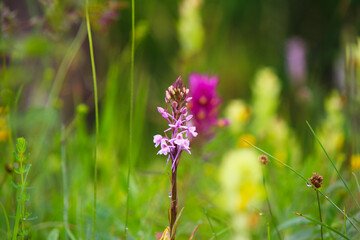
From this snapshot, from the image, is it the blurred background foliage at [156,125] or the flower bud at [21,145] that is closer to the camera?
the flower bud at [21,145]

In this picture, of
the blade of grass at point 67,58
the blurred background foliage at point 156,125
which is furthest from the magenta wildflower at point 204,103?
the blade of grass at point 67,58

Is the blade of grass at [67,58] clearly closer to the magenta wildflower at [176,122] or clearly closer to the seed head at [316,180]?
the magenta wildflower at [176,122]

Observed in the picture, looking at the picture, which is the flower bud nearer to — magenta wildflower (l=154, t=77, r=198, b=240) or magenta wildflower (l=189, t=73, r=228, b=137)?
magenta wildflower (l=154, t=77, r=198, b=240)

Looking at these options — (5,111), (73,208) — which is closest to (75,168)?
(73,208)

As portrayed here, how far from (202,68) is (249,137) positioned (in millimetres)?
553

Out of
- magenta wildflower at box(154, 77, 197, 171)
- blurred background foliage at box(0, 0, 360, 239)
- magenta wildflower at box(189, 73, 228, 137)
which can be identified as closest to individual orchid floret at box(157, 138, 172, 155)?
magenta wildflower at box(154, 77, 197, 171)

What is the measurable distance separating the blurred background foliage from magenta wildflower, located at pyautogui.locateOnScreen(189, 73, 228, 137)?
2.7 inches

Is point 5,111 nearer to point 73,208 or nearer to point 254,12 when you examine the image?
point 73,208

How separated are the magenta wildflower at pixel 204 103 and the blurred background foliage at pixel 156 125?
0.23 ft

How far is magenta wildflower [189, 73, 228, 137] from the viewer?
1196 mm

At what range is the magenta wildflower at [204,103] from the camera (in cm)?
120

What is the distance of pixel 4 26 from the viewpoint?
1.03 meters

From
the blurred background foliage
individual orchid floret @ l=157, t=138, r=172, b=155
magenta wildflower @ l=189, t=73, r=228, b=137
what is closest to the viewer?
individual orchid floret @ l=157, t=138, r=172, b=155

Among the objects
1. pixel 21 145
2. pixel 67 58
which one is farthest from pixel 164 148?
pixel 67 58
